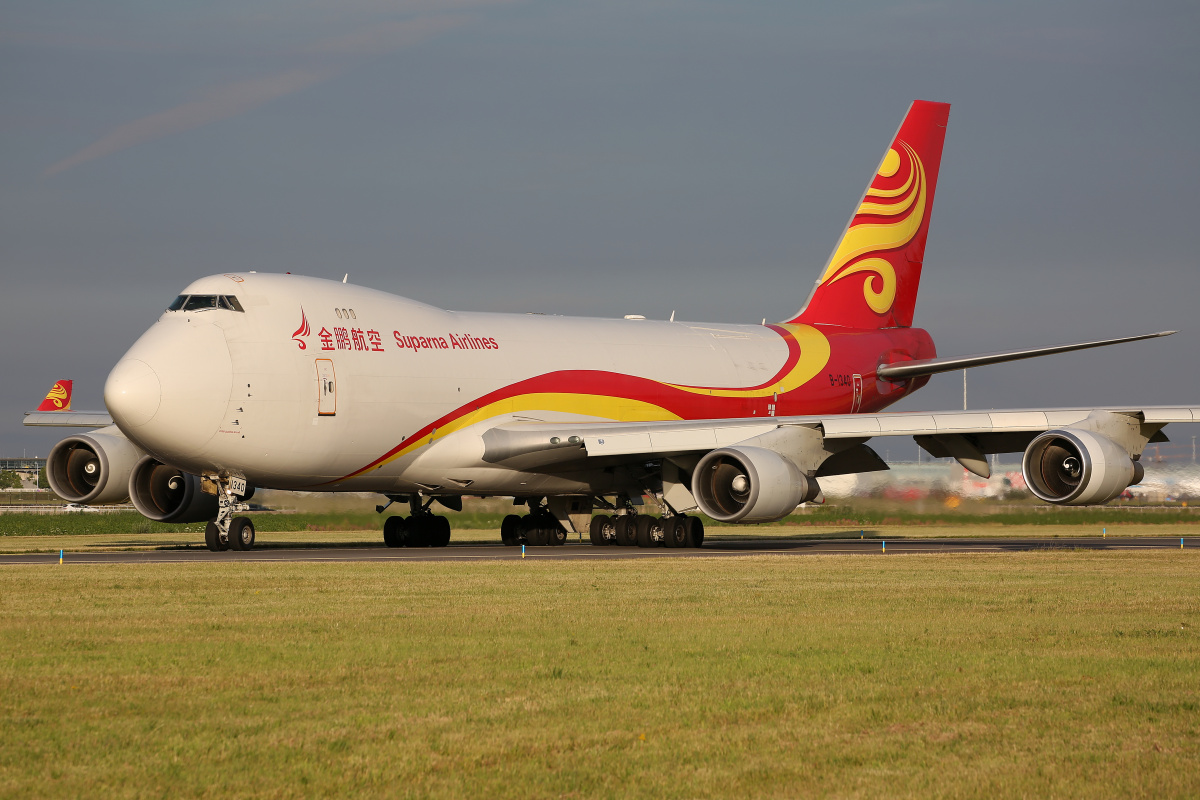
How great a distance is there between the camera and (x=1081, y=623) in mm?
12273

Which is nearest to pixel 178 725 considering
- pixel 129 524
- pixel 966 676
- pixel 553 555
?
pixel 966 676

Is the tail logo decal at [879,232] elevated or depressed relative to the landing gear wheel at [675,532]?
elevated

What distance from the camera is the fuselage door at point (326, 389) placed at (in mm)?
24375

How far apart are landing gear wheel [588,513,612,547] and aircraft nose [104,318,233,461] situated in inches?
392

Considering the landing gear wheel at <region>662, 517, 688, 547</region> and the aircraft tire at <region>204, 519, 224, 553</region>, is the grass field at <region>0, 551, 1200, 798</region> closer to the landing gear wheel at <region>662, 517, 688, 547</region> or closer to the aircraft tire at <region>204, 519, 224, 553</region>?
the aircraft tire at <region>204, 519, 224, 553</region>

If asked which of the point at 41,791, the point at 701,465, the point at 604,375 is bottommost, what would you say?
the point at 41,791

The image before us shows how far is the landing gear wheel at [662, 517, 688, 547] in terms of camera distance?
91.4 feet

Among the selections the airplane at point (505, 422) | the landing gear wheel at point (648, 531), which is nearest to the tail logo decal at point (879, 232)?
the airplane at point (505, 422)

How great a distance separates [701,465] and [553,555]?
3.33 m

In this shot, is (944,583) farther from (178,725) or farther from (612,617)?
(178,725)

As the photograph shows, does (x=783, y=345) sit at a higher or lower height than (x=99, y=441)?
higher

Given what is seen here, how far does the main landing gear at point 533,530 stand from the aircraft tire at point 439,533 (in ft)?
5.83

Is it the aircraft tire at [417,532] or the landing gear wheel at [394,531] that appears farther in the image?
the aircraft tire at [417,532]

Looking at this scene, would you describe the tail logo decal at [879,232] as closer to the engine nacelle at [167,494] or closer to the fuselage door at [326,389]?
the fuselage door at [326,389]
